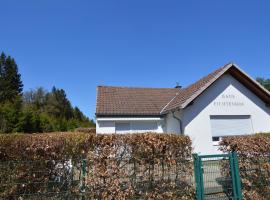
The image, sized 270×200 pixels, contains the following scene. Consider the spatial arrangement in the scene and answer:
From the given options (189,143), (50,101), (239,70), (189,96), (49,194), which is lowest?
(49,194)

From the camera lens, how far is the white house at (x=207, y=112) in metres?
17.2

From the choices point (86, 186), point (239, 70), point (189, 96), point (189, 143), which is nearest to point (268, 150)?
point (189, 143)

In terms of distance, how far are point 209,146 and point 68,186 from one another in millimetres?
11993

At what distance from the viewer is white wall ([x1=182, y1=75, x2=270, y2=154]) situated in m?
17.2

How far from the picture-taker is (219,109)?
1786 centimetres

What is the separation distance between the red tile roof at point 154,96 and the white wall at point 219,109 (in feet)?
2.00

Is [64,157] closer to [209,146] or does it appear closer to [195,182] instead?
[195,182]

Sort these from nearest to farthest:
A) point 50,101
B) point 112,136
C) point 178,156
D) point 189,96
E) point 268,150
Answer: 1. point 112,136
2. point 178,156
3. point 268,150
4. point 189,96
5. point 50,101

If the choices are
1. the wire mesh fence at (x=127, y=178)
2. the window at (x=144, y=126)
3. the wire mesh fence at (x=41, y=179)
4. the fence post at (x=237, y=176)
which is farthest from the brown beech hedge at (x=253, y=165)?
the window at (x=144, y=126)

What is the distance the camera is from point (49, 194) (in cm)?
711

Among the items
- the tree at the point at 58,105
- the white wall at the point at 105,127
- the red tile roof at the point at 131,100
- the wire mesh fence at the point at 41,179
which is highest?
the tree at the point at 58,105

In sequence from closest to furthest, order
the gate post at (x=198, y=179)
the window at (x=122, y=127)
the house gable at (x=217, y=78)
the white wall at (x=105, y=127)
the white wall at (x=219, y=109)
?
the gate post at (x=198, y=179)
the house gable at (x=217, y=78)
the white wall at (x=219, y=109)
the white wall at (x=105, y=127)
the window at (x=122, y=127)

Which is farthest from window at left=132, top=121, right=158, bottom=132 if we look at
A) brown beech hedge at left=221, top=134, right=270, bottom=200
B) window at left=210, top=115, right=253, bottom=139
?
brown beech hedge at left=221, top=134, right=270, bottom=200

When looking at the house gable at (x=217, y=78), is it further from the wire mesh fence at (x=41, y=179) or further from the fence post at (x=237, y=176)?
the wire mesh fence at (x=41, y=179)
